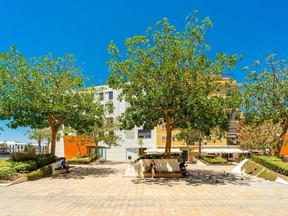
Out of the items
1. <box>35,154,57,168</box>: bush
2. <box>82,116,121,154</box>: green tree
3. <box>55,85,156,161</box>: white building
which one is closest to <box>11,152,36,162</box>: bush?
<box>35,154,57,168</box>: bush

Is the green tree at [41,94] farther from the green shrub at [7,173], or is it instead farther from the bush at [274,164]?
the bush at [274,164]

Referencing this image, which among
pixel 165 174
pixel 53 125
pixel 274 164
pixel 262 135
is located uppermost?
pixel 53 125

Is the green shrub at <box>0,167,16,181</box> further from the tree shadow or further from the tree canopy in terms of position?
the tree canopy

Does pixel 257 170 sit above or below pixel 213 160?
above

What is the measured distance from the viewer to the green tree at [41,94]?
78.3ft

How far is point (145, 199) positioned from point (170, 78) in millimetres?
9435

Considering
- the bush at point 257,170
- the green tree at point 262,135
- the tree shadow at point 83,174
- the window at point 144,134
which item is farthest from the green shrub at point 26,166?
the window at point 144,134

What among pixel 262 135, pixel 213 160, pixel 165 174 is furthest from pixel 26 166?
pixel 262 135

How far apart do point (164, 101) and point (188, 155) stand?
3879cm

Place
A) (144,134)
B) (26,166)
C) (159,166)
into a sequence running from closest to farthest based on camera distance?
(26,166)
(159,166)
(144,134)

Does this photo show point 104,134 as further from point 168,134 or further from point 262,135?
point 168,134

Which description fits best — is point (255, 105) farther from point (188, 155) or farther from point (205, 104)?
point (188, 155)

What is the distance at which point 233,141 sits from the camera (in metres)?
58.6

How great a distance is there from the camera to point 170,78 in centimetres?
2094
